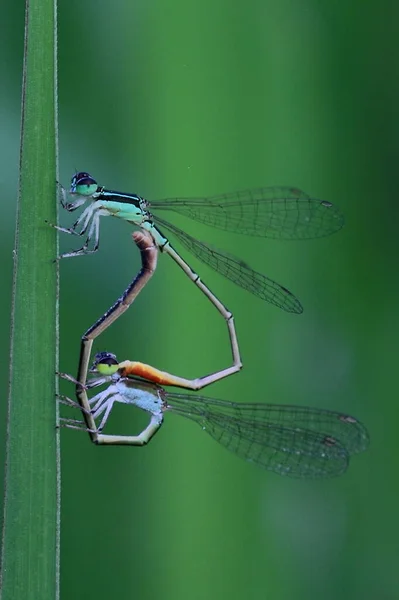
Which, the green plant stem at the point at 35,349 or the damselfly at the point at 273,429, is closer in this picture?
the green plant stem at the point at 35,349

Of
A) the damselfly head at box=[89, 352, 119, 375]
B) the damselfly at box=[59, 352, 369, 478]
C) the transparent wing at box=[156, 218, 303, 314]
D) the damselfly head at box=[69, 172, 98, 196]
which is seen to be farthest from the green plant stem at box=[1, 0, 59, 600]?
the transparent wing at box=[156, 218, 303, 314]

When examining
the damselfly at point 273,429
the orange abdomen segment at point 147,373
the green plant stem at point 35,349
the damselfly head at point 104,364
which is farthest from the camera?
the damselfly at point 273,429

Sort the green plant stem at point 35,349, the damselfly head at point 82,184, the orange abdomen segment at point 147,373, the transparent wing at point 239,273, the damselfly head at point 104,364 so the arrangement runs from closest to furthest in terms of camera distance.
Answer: the green plant stem at point 35,349
the damselfly head at point 82,184
the damselfly head at point 104,364
the orange abdomen segment at point 147,373
the transparent wing at point 239,273

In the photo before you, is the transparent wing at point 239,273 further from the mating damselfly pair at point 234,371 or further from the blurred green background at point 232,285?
the blurred green background at point 232,285

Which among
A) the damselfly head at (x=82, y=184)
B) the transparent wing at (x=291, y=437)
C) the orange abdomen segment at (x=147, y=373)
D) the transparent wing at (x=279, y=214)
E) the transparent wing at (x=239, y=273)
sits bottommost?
the transparent wing at (x=291, y=437)

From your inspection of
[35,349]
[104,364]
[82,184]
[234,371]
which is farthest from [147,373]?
[35,349]

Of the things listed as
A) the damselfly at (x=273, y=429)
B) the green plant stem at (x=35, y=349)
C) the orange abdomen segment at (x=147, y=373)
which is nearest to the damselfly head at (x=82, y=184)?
the green plant stem at (x=35, y=349)
